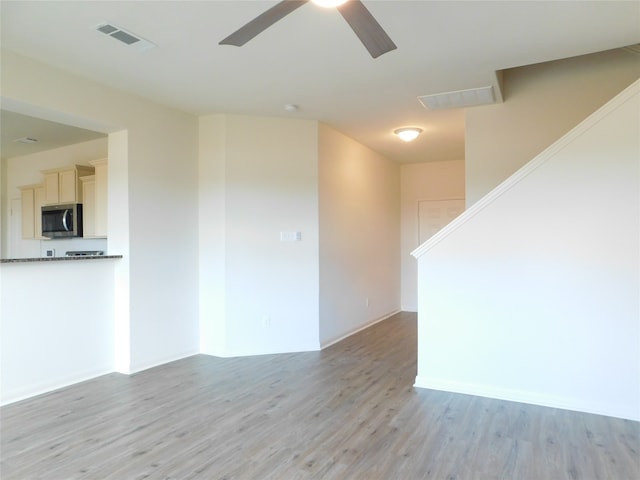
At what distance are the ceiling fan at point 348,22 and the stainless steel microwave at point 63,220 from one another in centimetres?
424

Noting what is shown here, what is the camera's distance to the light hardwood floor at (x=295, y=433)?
7.25ft

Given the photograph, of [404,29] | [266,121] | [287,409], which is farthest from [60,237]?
[404,29]

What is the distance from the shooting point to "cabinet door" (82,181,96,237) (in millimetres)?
5164

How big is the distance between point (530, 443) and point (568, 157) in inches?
80.4

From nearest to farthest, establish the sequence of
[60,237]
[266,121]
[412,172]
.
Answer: [266,121], [60,237], [412,172]

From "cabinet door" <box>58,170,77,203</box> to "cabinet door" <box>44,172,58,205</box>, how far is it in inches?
4.1

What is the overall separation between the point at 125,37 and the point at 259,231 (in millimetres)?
2305

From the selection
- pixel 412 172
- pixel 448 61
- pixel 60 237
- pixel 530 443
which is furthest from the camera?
pixel 412 172

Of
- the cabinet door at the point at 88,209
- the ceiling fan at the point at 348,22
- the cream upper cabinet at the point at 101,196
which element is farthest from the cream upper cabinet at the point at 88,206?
the ceiling fan at the point at 348,22

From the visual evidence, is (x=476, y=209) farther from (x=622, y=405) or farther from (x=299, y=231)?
(x=299, y=231)

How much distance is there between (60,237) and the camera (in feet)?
18.3

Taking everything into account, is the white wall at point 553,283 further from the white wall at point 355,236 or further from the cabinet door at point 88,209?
the cabinet door at point 88,209

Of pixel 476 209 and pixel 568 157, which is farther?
pixel 476 209

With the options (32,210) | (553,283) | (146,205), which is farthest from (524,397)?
(32,210)
